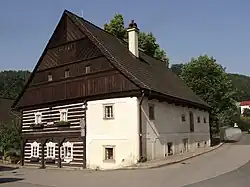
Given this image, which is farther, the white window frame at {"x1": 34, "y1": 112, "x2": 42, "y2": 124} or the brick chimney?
the white window frame at {"x1": 34, "y1": 112, "x2": 42, "y2": 124}

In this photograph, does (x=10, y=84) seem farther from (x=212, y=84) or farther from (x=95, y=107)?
(x=95, y=107)

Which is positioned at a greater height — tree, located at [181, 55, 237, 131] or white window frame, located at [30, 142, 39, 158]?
tree, located at [181, 55, 237, 131]

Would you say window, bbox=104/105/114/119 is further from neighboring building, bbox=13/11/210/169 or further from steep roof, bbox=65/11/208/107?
steep roof, bbox=65/11/208/107

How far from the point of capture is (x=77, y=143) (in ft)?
79.5

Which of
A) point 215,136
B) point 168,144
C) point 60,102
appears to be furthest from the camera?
point 215,136

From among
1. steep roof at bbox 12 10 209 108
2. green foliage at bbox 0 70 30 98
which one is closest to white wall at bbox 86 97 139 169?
steep roof at bbox 12 10 209 108

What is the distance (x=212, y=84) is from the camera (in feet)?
133

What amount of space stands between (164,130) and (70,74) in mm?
8346

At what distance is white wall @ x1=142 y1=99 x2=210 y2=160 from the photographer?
21.9 meters

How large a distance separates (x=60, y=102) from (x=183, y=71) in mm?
21709

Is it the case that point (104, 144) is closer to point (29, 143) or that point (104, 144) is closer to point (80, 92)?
point (80, 92)

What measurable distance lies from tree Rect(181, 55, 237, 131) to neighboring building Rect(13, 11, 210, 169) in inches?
396

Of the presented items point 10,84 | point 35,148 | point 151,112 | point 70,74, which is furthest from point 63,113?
point 10,84

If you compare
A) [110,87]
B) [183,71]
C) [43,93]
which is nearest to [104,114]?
[110,87]
